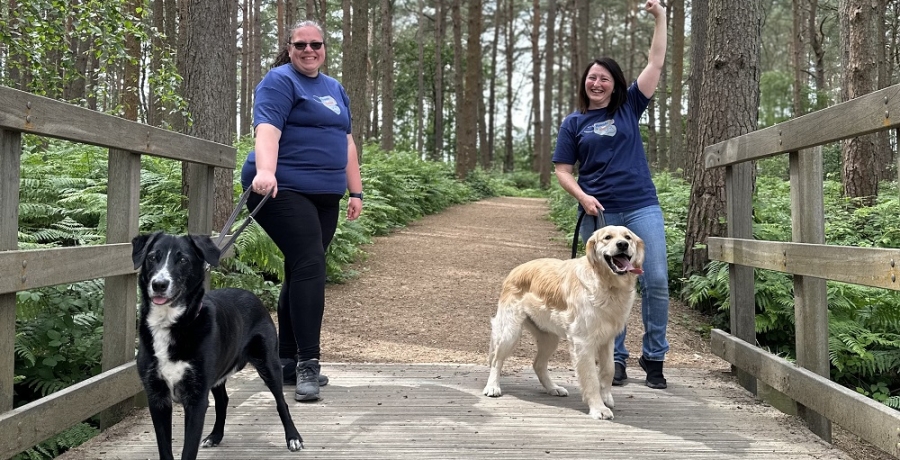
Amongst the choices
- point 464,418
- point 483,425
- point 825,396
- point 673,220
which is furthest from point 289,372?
point 673,220

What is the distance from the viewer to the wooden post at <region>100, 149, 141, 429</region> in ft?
12.5

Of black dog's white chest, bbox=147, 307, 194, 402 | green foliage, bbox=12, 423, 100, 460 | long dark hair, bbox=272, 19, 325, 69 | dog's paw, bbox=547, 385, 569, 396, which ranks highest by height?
long dark hair, bbox=272, 19, 325, 69

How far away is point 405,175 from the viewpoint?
17688 mm

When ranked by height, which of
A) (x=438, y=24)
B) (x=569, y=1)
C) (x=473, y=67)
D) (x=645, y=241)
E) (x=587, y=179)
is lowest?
(x=645, y=241)

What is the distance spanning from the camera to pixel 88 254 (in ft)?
11.3

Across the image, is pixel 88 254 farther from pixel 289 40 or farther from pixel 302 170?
pixel 289 40

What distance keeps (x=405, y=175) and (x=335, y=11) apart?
18217mm

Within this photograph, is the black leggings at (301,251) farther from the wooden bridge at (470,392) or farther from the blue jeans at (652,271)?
the blue jeans at (652,271)

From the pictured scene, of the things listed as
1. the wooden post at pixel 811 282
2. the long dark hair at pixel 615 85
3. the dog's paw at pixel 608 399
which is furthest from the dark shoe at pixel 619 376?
the long dark hair at pixel 615 85

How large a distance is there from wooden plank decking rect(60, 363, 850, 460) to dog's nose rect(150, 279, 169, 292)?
98 cm

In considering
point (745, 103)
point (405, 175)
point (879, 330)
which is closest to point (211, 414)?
point (879, 330)

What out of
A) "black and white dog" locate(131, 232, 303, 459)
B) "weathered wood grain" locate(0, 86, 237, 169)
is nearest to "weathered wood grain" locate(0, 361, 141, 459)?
"black and white dog" locate(131, 232, 303, 459)

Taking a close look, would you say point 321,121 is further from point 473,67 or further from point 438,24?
point 438,24

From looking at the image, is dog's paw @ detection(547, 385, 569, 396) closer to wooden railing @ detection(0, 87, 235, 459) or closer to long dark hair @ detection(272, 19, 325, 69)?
wooden railing @ detection(0, 87, 235, 459)
